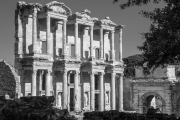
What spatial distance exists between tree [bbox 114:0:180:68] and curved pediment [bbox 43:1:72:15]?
18.4 metres

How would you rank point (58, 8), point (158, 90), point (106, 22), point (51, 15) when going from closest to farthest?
point (51, 15), point (58, 8), point (158, 90), point (106, 22)

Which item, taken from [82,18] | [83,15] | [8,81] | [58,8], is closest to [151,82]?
[82,18]

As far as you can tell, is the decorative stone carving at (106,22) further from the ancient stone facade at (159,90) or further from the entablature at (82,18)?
the ancient stone facade at (159,90)

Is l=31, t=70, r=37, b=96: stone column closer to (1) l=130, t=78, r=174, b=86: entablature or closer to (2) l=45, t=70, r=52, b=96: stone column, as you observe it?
(2) l=45, t=70, r=52, b=96: stone column

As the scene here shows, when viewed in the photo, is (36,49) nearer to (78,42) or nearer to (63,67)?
(63,67)

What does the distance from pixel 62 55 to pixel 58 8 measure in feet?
16.4

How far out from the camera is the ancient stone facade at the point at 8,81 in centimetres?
2844

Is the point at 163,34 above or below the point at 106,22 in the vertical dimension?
below

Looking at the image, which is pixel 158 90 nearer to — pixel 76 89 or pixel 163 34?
pixel 76 89

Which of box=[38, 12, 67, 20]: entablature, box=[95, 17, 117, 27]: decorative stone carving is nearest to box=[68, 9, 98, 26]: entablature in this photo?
box=[95, 17, 117, 27]: decorative stone carving

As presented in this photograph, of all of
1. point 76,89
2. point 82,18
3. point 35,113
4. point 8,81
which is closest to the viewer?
point 35,113

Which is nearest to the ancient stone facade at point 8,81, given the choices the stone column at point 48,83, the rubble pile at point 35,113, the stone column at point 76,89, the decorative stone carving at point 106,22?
the stone column at point 48,83

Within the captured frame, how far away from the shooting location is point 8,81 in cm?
2889

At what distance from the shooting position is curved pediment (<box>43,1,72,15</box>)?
30.8m
